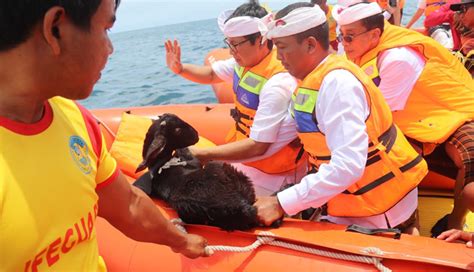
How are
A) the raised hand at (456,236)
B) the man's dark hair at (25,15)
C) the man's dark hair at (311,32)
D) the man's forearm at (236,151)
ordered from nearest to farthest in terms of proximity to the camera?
the man's dark hair at (25,15), the raised hand at (456,236), the man's dark hair at (311,32), the man's forearm at (236,151)

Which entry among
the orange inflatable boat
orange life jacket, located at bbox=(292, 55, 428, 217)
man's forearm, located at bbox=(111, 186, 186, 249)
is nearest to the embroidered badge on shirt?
man's forearm, located at bbox=(111, 186, 186, 249)

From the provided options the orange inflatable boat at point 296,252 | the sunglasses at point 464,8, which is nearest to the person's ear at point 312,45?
the orange inflatable boat at point 296,252

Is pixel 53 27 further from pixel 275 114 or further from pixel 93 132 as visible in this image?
pixel 275 114

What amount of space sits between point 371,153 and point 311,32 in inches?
19.6

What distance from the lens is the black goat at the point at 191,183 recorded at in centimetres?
168

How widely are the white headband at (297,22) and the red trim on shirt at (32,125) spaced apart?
992 mm

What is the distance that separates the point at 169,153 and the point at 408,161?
1.01m

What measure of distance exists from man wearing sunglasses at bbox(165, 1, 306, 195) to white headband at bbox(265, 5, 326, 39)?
0.42 m

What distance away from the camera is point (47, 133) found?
2.90 ft

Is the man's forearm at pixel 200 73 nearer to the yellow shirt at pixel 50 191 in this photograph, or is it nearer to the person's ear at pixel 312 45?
the person's ear at pixel 312 45

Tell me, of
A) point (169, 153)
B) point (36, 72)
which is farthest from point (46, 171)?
point (169, 153)

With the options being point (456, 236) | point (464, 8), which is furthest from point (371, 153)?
point (464, 8)

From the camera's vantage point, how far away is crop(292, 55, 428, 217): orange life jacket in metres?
1.64

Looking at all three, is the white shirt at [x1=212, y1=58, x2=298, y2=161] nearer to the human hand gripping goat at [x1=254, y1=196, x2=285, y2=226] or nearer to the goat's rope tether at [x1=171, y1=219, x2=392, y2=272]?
the human hand gripping goat at [x1=254, y1=196, x2=285, y2=226]
